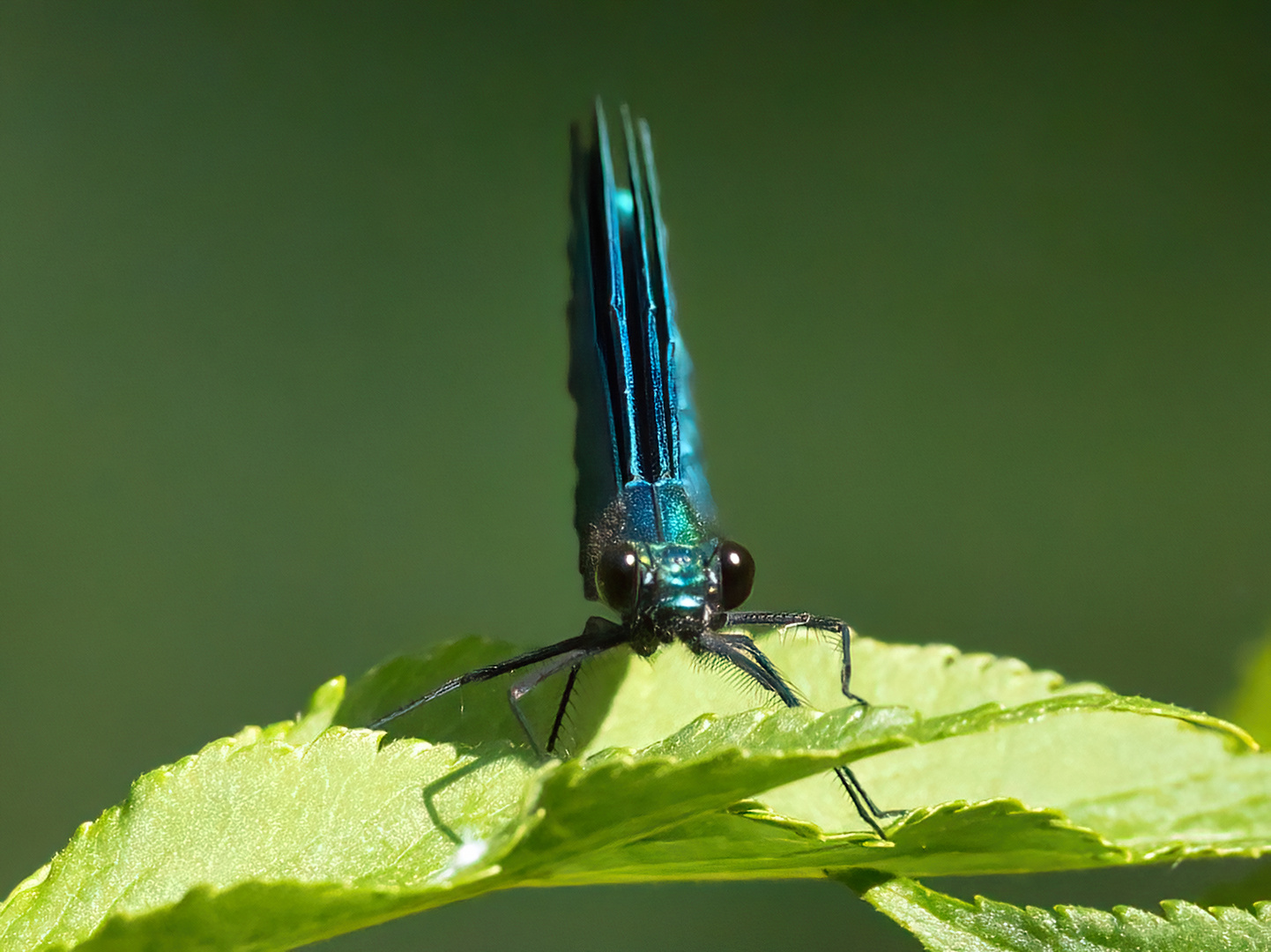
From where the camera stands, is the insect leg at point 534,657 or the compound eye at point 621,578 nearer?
the insect leg at point 534,657

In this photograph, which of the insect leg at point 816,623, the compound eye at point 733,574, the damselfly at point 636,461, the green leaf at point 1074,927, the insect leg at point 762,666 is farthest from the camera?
the compound eye at point 733,574

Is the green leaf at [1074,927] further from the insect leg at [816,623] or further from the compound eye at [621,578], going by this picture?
the compound eye at [621,578]

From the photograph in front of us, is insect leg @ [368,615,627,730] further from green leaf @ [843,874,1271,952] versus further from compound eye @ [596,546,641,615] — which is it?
green leaf @ [843,874,1271,952]

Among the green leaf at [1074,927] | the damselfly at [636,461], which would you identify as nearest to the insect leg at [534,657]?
the damselfly at [636,461]

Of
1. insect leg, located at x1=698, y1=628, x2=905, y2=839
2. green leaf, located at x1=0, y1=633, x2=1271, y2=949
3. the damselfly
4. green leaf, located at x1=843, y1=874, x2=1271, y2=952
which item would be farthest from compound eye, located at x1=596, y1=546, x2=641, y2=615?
green leaf, located at x1=843, y1=874, x2=1271, y2=952

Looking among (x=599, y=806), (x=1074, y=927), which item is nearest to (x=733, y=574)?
(x=1074, y=927)

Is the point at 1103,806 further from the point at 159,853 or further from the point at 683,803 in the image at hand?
the point at 159,853
